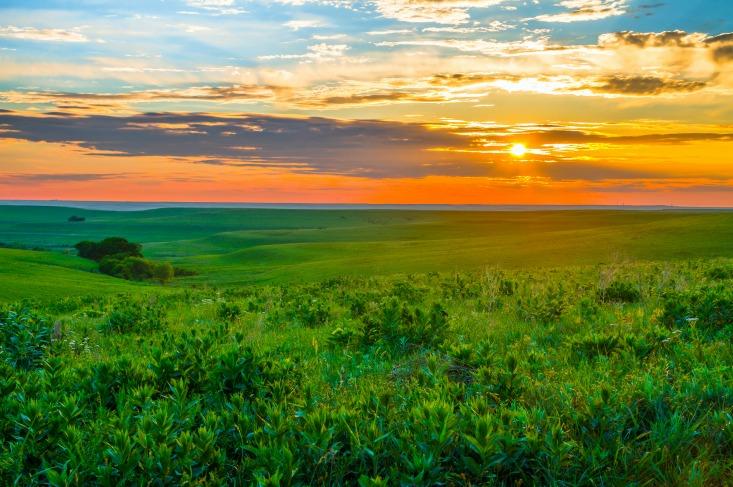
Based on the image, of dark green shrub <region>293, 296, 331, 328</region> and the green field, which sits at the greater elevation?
the green field

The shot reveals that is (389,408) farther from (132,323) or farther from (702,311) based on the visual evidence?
(132,323)

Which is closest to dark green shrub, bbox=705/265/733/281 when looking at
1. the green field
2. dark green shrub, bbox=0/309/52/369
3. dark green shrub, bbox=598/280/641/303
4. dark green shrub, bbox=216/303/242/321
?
dark green shrub, bbox=598/280/641/303

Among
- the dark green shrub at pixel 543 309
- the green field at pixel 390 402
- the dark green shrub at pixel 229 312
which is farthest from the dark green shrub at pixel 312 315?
the dark green shrub at pixel 543 309

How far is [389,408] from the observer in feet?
15.3

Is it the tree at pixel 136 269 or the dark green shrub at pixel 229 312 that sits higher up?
the dark green shrub at pixel 229 312

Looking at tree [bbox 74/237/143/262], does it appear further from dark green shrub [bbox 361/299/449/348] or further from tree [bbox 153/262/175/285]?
dark green shrub [bbox 361/299/449/348]

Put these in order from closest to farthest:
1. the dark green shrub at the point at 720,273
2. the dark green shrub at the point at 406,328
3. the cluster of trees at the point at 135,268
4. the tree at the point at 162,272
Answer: the dark green shrub at the point at 406,328 < the dark green shrub at the point at 720,273 < the tree at the point at 162,272 < the cluster of trees at the point at 135,268

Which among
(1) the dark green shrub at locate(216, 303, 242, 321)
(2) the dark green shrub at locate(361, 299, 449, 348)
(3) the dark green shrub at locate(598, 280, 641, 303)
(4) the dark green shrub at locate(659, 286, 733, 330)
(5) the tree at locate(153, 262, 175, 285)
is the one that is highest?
(4) the dark green shrub at locate(659, 286, 733, 330)

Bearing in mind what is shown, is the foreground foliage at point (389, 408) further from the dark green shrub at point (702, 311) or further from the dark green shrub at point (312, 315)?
the dark green shrub at point (312, 315)

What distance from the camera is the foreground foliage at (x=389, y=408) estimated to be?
3678 mm

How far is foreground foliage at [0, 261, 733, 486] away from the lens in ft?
12.1

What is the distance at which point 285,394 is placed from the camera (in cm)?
543

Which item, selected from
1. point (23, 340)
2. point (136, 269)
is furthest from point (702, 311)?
point (136, 269)

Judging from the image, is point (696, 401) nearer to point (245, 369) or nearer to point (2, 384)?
point (245, 369)
